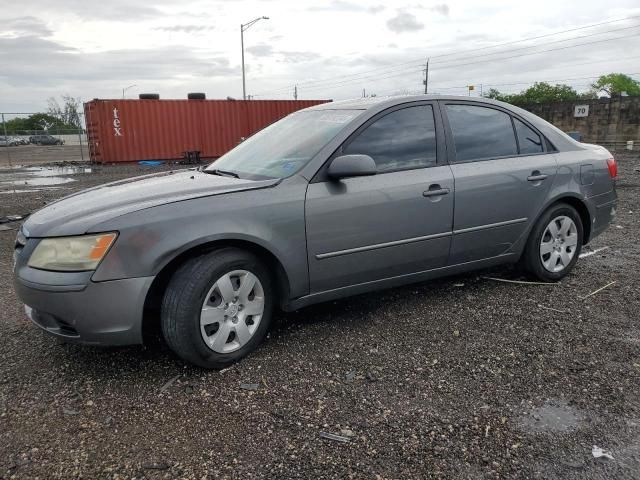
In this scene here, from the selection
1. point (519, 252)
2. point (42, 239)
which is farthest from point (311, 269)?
point (519, 252)

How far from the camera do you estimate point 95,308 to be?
2795 millimetres

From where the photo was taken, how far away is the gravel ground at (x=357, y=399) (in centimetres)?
231

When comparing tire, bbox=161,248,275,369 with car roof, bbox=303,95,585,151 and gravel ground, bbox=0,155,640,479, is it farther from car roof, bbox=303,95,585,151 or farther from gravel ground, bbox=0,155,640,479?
car roof, bbox=303,95,585,151

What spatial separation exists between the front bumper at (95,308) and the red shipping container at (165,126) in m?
19.7

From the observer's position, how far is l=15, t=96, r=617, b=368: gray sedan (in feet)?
9.36

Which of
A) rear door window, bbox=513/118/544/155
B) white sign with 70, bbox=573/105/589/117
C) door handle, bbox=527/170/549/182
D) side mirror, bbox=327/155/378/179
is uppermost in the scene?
white sign with 70, bbox=573/105/589/117

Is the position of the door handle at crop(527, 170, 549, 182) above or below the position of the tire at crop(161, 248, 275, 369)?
Result: above

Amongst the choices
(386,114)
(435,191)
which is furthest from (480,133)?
(386,114)

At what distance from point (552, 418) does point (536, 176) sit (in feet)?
7.43

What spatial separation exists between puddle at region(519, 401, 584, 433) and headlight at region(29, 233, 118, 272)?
7.51 ft

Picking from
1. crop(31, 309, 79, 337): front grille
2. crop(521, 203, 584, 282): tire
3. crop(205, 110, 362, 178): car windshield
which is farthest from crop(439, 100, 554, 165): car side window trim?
crop(31, 309, 79, 337): front grille

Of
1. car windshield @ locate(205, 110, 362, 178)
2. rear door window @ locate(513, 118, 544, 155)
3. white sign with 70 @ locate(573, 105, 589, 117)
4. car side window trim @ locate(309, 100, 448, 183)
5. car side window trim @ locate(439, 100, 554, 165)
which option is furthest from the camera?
white sign with 70 @ locate(573, 105, 589, 117)

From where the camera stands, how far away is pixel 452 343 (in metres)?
3.46

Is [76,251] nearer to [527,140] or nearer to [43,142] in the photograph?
[527,140]
